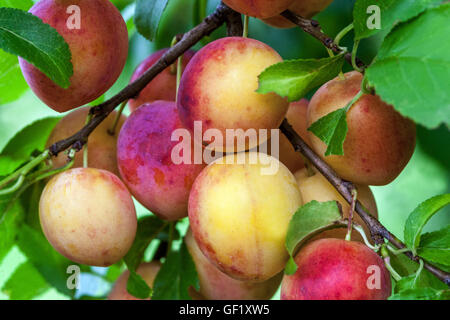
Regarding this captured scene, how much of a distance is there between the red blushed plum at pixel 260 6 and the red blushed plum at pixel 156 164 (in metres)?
0.17

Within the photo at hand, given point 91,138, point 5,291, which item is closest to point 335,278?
point 91,138

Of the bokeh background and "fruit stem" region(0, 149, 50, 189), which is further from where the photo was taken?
the bokeh background

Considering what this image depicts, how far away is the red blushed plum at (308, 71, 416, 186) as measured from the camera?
0.60 metres

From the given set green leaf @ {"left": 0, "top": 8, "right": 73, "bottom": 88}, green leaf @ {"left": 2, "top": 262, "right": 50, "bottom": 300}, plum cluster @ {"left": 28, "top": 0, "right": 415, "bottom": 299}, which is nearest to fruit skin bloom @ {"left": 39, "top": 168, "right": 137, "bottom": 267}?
plum cluster @ {"left": 28, "top": 0, "right": 415, "bottom": 299}

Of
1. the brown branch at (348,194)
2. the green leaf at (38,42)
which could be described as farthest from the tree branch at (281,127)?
the green leaf at (38,42)

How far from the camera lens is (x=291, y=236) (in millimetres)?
551

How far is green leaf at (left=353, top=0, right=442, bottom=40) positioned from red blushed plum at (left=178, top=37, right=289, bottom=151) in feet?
0.29

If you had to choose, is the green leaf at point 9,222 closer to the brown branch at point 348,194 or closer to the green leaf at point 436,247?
the brown branch at point 348,194

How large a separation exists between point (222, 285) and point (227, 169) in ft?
0.88

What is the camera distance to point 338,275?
52cm

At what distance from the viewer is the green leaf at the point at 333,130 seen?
1.87ft

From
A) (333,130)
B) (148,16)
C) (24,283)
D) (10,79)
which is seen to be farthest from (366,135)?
(24,283)

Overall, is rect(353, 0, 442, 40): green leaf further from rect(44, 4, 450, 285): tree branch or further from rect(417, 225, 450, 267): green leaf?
rect(417, 225, 450, 267): green leaf
